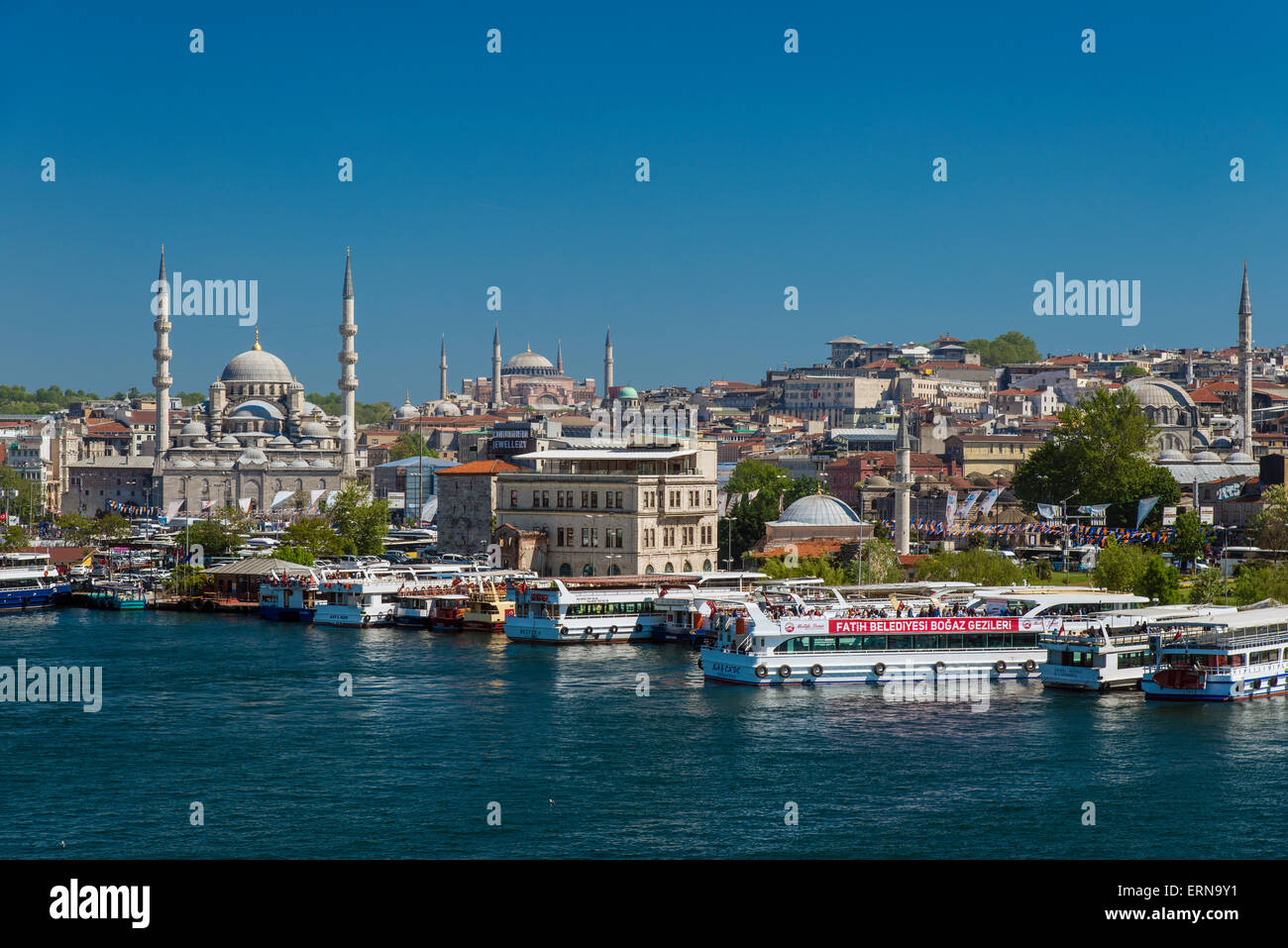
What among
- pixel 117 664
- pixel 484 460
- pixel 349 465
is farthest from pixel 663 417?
pixel 117 664

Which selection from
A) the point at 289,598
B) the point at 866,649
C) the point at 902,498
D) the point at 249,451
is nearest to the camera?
the point at 866,649

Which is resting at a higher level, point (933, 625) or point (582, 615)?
point (933, 625)

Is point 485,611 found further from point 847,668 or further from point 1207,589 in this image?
point 1207,589

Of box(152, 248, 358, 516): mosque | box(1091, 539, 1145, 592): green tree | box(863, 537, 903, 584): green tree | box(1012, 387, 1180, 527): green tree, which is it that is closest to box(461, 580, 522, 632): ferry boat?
box(863, 537, 903, 584): green tree

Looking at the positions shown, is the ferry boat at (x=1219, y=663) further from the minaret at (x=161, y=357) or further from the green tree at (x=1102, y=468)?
the minaret at (x=161, y=357)

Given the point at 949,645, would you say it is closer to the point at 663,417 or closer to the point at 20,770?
the point at 20,770

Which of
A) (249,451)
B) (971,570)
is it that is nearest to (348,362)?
(249,451)
